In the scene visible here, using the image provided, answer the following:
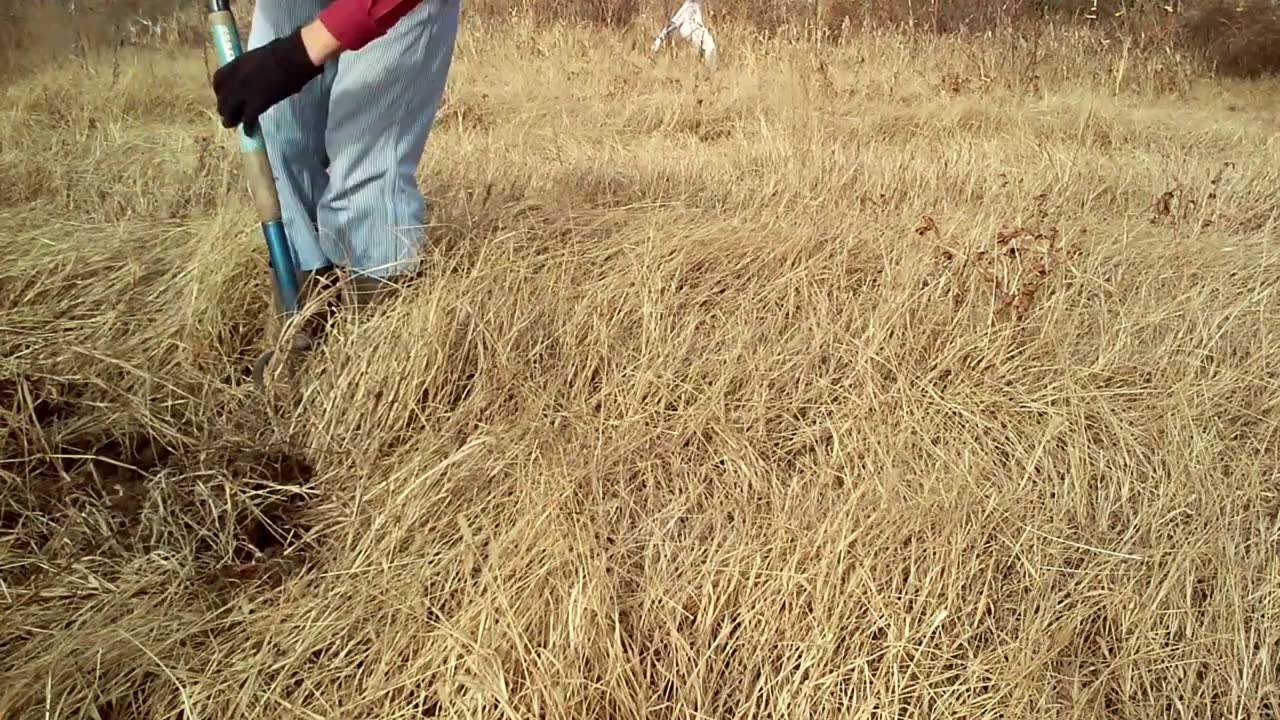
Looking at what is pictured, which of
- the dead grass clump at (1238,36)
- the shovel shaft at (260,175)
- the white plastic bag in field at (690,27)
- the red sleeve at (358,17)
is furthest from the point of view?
the dead grass clump at (1238,36)

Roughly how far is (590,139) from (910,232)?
1.80m

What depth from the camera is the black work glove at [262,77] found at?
1.54 metres

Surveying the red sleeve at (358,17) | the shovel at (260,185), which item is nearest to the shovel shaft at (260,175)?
the shovel at (260,185)

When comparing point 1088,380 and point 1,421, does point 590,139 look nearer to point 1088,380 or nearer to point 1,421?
point 1088,380

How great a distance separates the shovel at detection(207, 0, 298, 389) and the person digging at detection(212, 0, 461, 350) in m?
0.05

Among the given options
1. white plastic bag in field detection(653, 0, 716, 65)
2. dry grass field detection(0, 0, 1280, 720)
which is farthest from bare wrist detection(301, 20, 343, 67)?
white plastic bag in field detection(653, 0, 716, 65)

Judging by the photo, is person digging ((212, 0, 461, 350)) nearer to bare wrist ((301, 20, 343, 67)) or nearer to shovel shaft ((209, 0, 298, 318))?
shovel shaft ((209, 0, 298, 318))

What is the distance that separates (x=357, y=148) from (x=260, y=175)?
0.20 meters

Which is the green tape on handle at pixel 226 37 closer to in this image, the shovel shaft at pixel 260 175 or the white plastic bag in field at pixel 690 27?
the shovel shaft at pixel 260 175

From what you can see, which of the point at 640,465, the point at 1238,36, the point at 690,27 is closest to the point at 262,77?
the point at 640,465

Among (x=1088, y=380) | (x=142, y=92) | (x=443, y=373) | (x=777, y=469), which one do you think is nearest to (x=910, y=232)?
(x=1088, y=380)

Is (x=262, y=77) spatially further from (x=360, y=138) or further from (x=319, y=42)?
(x=360, y=138)

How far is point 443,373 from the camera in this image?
5.66 ft

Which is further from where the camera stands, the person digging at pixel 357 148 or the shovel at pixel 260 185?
the person digging at pixel 357 148
